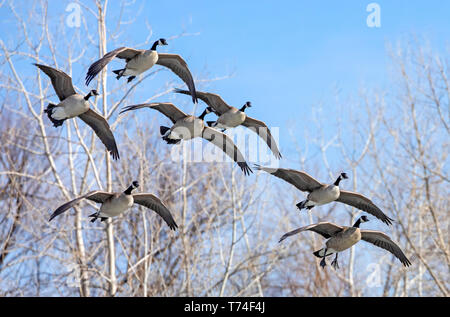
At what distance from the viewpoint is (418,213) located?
64.3 ft

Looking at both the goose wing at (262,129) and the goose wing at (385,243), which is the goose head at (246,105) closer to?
the goose wing at (262,129)

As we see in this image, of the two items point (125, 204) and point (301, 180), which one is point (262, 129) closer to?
point (301, 180)

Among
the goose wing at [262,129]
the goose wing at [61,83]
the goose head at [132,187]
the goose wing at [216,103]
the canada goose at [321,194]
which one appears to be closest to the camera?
the goose wing at [61,83]

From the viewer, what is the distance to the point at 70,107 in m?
6.94

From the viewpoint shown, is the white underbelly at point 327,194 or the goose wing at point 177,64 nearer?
the white underbelly at point 327,194

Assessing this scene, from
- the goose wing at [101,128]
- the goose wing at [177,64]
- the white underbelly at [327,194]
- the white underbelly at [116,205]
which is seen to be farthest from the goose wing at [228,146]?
the white underbelly at [116,205]

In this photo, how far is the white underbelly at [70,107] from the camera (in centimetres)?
694

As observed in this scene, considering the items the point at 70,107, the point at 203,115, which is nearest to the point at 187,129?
the point at 203,115

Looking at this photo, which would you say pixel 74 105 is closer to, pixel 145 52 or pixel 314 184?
pixel 145 52

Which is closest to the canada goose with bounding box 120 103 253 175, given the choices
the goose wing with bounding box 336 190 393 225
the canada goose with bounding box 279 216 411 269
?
the goose wing with bounding box 336 190 393 225

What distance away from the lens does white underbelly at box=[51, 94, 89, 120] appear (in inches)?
273

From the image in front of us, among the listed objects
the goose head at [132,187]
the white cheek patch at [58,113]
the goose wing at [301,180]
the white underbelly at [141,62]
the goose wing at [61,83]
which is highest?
the white underbelly at [141,62]
